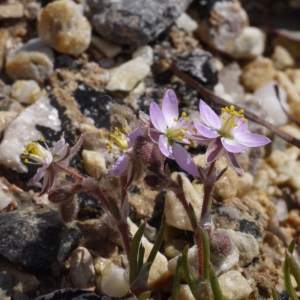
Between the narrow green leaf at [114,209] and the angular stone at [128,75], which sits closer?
the narrow green leaf at [114,209]

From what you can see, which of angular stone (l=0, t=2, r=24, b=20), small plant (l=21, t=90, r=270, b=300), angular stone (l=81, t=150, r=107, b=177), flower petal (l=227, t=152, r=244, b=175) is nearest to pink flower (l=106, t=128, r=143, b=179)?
small plant (l=21, t=90, r=270, b=300)

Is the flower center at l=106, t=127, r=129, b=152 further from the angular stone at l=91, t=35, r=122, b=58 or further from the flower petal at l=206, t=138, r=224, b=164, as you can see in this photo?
the angular stone at l=91, t=35, r=122, b=58

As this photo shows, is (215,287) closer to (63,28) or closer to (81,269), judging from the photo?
(81,269)

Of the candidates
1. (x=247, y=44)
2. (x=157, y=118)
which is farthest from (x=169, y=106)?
(x=247, y=44)

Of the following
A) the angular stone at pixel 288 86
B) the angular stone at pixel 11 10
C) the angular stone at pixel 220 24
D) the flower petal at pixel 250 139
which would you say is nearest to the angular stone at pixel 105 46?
the angular stone at pixel 11 10

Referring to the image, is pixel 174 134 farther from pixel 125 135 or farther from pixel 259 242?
pixel 259 242

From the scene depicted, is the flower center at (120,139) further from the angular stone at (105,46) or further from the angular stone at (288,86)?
the angular stone at (288,86)
